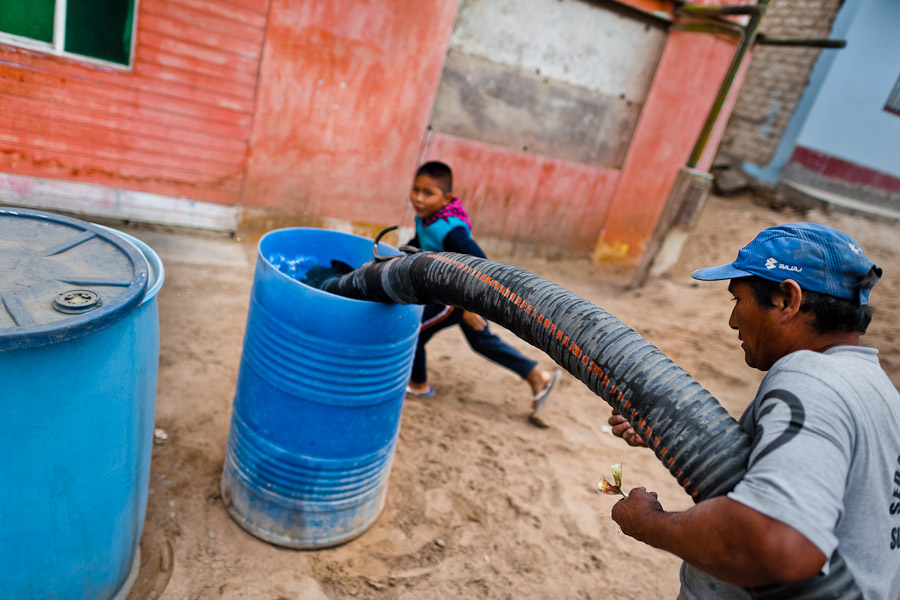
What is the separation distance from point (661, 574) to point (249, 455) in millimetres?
2078

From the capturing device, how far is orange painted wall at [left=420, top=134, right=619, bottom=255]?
258 inches

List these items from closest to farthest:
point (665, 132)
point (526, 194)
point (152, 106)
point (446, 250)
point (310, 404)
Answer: point (310, 404)
point (446, 250)
point (152, 106)
point (526, 194)
point (665, 132)

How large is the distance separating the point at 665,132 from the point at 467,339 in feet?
17.1

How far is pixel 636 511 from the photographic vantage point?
4.17 ft

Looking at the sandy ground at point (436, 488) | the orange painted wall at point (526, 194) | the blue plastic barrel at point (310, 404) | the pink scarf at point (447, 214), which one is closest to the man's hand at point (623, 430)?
the blue plastic barrel at point (310, 404)

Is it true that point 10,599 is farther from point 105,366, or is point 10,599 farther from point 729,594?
point 729,594

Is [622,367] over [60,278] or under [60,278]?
over

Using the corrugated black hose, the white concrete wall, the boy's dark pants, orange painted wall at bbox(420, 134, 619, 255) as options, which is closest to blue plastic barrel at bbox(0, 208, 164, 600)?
the corrugated black hose

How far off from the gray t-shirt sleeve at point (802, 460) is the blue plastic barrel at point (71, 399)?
60.7 inches

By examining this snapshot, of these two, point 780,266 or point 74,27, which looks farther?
point 74,27

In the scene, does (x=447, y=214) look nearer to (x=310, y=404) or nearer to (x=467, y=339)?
(x=467, y=339)

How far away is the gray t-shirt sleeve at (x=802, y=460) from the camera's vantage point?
933mm

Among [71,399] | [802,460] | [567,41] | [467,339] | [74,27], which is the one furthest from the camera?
[567,41]

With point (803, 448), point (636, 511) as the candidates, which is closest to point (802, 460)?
point (803, 448)
